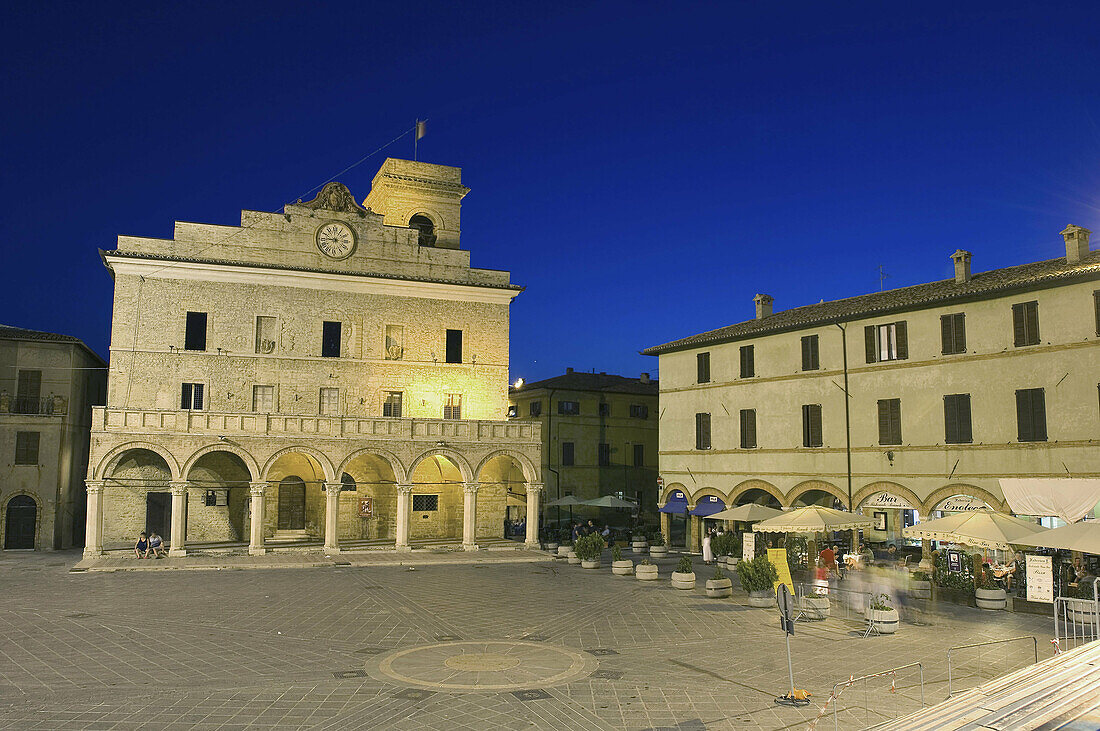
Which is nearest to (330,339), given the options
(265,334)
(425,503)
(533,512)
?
(265,334)

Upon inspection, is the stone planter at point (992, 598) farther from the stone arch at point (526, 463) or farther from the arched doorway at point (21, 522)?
the arched doorway at point (21, 522)

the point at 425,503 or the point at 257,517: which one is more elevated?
the point at 425,503

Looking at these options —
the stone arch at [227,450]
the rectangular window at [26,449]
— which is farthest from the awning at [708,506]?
the rectangular window at [26,449]

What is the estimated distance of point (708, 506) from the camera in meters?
35.8

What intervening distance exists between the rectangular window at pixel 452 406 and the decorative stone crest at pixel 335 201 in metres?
9.99

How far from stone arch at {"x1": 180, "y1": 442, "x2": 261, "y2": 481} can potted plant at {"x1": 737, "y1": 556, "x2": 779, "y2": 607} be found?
68.3 ft

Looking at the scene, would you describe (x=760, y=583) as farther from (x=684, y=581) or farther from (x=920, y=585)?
(x=920, y=585)

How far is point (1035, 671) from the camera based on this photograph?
9.32 metres

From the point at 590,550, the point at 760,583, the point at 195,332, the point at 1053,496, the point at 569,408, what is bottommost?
the point at 590,550

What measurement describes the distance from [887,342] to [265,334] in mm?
26665

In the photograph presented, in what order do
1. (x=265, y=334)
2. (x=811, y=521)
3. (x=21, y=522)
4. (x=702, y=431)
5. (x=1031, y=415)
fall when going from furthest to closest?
(x=265, y=334) < (x=702, y=431) < (x=21, y=522) < (x=1031, y=415) < (x=811, y=521)

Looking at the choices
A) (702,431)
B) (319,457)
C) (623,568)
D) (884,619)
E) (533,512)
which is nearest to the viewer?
(884,619)

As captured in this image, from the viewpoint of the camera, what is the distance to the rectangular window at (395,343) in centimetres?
3922

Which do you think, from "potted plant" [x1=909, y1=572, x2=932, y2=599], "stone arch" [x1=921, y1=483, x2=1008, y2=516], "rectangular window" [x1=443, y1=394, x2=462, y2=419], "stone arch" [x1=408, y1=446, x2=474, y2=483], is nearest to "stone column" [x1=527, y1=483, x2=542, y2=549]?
"stone arch" [x1=408, y1=446, x2=474, y2=483]
